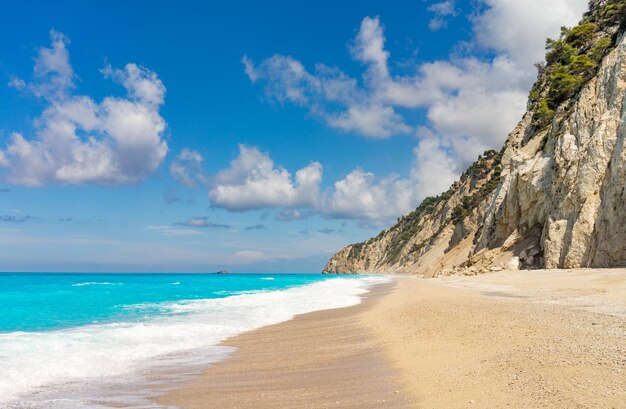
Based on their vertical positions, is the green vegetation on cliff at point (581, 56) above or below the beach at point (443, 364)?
above

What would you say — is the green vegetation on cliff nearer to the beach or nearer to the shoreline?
the beach

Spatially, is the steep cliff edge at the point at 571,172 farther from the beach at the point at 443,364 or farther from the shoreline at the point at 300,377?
the shoreline at the point at 300,377

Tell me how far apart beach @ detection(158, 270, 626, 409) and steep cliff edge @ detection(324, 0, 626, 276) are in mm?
14226

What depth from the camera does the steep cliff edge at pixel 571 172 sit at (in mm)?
25359

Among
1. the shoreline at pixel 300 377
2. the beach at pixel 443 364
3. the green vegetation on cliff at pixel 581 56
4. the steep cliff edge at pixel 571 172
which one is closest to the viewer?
the beach at pixel 443 364

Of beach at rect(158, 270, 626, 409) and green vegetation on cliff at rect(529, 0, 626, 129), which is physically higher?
green vegetation on cliff at rect(529, 0, 626, 129)

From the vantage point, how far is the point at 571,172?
1179 inches

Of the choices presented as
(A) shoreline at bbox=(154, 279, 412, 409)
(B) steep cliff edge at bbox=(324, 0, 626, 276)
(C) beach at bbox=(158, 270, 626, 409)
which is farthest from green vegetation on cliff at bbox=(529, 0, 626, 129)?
(A) shoreline at bbox=(154, 279, 412, 409)

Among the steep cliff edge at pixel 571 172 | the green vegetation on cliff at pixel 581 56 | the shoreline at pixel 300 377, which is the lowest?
the shoreline at pixel 300 377

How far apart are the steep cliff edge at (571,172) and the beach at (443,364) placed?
14226 millimetres

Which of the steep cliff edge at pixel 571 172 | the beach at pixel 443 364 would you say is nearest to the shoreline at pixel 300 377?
the beach at pixel 443 364

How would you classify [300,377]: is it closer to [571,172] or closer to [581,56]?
[571,172]

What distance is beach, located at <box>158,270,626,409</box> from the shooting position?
576 cm

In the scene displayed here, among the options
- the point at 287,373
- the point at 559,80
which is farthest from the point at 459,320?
the point at 559,80
